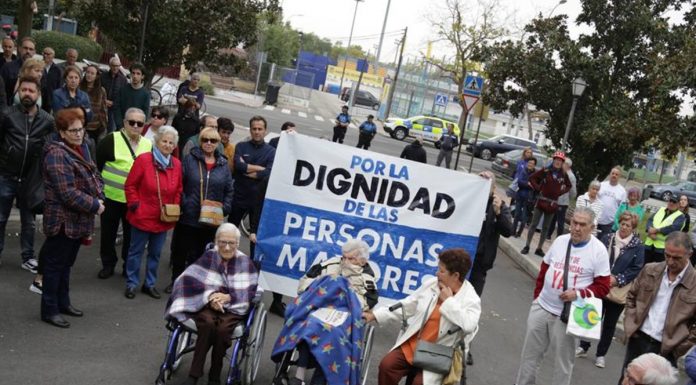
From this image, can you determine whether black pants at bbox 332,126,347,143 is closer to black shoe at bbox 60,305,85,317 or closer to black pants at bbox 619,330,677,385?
black shoe at bbox 60,305,85,317

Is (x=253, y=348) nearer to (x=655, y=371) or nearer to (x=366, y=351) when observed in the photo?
(x=366, y=351)

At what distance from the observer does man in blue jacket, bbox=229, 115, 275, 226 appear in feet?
A: 29.4

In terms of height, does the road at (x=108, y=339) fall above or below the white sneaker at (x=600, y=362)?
below

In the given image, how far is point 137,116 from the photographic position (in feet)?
27.3

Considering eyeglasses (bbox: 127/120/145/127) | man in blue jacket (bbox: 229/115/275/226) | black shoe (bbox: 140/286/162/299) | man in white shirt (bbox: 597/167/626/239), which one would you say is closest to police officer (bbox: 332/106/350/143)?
man in white shirt (bbox: 597/167/626/239)

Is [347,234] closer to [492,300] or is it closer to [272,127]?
[492,300]

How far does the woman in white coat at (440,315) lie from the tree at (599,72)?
14478mm

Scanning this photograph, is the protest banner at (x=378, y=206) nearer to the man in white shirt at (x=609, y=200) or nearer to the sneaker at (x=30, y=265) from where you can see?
the sneaker at (x=30, y=265)

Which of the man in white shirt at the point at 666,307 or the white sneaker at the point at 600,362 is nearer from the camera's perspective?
the man in white shirt at the point at 666,307

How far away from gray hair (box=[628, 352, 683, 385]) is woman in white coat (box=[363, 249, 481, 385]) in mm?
1354

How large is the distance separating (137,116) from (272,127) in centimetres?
2382

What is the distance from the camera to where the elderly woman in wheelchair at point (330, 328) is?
5785 mm

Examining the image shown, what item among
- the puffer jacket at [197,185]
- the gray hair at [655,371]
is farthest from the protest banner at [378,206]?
the gray hair at [655,371]

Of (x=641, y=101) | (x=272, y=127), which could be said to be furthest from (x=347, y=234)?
(x=272, y=127)
